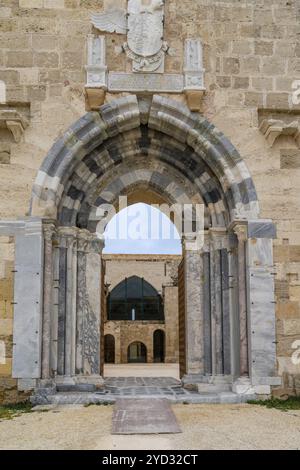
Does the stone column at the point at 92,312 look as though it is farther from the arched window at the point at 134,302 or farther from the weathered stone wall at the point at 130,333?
the arched window at the point at 134,302

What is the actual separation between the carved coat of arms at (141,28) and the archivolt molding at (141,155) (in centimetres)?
53

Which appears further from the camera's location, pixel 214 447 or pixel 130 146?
pixel 130 146

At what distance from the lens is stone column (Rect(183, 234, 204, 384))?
791cm

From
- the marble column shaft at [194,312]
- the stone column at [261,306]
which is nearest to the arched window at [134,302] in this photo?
the marble column shaft at [194,312]

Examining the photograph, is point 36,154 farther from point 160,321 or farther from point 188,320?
point 160,321

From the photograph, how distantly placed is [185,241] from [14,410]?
133 inches

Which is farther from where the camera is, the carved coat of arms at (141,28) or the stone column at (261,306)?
the carved coat of arms at (141,28)

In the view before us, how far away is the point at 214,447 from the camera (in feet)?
14.1

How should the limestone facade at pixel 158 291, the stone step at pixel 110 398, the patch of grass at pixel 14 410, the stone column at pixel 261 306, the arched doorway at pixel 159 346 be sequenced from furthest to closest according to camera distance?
the arched doorway at pixel 159 346
the limestone facade at pixel 158 291
the stone column at pixel 261 306
the stone step at pixel 110 398
the patch of grass at pixel 14 410

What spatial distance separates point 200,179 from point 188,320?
6.65 feet

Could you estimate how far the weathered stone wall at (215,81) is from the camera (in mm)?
7270

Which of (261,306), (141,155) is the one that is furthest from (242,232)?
(141,155)

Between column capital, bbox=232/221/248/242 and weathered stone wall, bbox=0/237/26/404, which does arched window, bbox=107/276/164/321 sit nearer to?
column capital, bbox=232/221/248/242

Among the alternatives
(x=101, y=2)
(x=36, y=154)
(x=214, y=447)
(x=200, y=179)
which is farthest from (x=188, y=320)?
(x=101, y=2)
